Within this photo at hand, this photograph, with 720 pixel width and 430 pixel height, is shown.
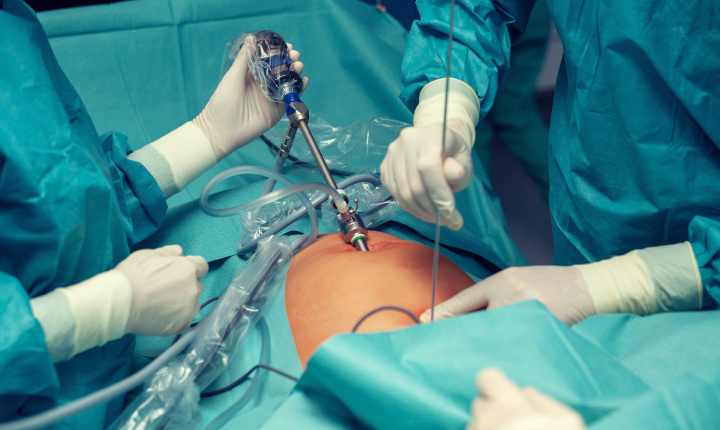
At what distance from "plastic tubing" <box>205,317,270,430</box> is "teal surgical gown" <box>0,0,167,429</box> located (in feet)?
0.60

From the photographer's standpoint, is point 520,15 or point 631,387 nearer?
point 631,387

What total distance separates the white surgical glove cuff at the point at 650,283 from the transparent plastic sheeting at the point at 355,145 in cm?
63

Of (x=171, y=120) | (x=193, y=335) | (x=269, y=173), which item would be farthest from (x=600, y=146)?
(x=171, y=120)

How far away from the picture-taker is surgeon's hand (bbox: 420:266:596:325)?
0.73m

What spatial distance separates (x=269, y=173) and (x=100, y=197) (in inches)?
12.9

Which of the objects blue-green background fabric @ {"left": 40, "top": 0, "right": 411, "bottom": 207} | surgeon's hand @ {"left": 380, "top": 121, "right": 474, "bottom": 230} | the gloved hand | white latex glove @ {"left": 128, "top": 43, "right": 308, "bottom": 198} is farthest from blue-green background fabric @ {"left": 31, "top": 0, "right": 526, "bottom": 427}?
the gloved hand

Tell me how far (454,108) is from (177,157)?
64 centimetres

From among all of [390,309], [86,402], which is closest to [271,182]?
[390,309]

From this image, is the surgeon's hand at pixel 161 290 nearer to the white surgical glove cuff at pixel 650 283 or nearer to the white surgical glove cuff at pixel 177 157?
the white surgical glove cuff at pixel 177 157

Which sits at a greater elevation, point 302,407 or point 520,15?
point 520,15

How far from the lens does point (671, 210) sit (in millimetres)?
852

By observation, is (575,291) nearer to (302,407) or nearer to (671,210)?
(671,210)

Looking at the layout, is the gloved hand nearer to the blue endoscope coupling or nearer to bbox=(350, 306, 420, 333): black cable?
bbox=(350, 306, 420, 333): black cable

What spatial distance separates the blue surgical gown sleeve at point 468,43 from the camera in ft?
3.24
